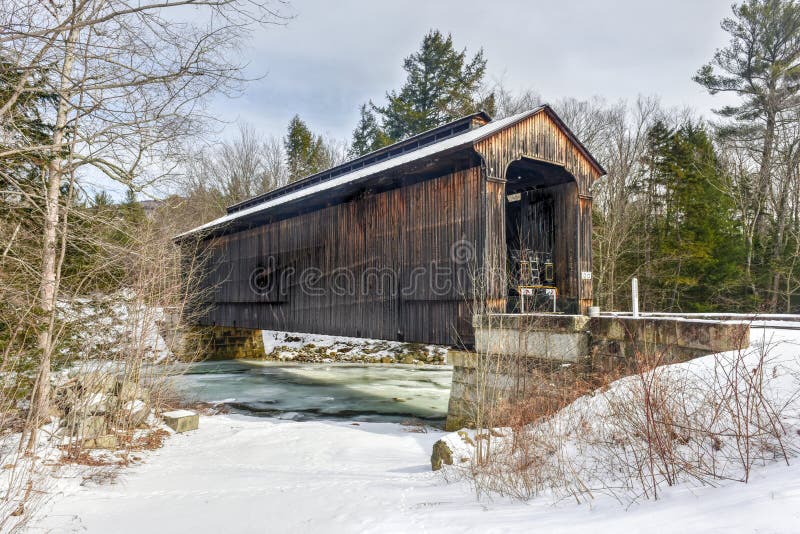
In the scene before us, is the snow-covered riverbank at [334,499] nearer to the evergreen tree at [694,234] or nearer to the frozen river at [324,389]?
the frozen river at [324,389]

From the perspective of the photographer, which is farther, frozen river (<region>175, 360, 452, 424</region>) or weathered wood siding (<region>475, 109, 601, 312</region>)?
frozen river (<region>175, 360, 452, 424</region>)

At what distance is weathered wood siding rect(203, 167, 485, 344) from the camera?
335 inches

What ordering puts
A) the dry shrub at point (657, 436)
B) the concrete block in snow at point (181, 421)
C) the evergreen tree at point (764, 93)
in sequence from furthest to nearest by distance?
the evergreen tree at point (764, 93), the concrete block in snow at point (181, 421), the dry shrub at point (657, 436)

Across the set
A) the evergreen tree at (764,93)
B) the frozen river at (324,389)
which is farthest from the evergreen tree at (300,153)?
the evergreen tree at (764,93)

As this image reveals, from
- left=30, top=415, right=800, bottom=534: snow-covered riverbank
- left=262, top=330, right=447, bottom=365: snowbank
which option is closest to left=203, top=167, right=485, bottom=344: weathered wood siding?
left=30, top=415, right=800, bottom=534: snow-covered riverbank

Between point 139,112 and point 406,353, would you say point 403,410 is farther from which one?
point 406,353

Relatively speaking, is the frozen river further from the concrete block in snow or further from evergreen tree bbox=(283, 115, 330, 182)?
evergreen tree bbox=(283, 115, 330, 182)

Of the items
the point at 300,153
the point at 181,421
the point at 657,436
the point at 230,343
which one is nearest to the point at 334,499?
the point at 657,436

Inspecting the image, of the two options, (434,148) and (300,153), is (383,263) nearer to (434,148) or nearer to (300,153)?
(434,148)

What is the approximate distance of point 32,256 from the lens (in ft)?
21.2

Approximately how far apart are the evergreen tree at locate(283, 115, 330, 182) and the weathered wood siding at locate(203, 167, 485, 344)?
17.8 m

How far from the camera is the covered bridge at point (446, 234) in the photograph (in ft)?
27.2

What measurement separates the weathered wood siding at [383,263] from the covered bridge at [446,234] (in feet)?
0.09

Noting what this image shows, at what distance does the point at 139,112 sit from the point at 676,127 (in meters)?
22.6
